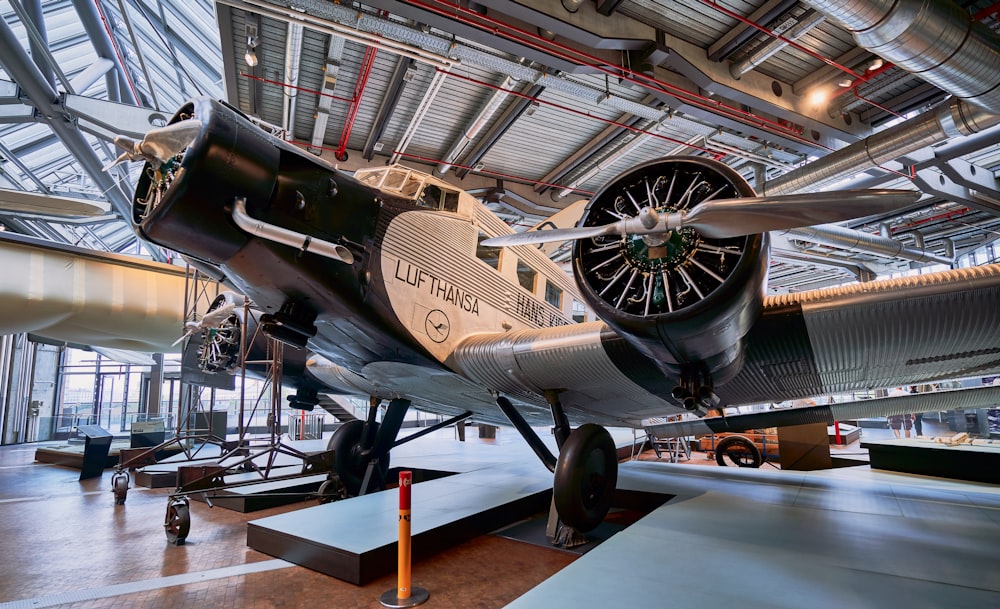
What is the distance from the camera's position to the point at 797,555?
3.57 metres

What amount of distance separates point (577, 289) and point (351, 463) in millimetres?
4716

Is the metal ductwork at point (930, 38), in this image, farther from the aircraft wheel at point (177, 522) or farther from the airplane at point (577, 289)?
the aircraft wheel at point (177, 522)

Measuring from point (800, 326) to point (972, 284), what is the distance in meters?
0.95

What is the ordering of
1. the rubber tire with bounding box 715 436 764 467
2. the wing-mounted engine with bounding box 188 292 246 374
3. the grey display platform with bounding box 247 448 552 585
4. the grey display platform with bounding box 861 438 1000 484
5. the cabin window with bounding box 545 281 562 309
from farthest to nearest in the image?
the rubber tire with bounding box 715 436 764 467 → the cabin window with bounding box 545 281 562 309 → the wing-mounted engine with bounding box 188 292 246 374 → the grey display platform with bounding box 861 438 1000 484 → the grey display platform with bounding box 247 448 552 585

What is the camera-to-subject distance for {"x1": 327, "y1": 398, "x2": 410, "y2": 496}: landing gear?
6.88 meters

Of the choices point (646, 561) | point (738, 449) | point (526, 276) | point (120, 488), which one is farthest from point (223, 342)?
point (738, 449)

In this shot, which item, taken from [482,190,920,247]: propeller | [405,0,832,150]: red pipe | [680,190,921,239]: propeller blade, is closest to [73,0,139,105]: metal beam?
[405,0,832,150]: red pipe

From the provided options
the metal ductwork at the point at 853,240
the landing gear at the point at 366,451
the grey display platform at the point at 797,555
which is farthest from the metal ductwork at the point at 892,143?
the landing gear at the point at 366,451

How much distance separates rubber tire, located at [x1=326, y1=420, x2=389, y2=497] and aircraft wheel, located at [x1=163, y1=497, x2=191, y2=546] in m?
2.02

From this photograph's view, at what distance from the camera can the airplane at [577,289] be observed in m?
3.17

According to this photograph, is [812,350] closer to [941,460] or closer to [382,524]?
[382,524]

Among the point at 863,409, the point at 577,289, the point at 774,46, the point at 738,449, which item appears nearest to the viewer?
the point at 577,289

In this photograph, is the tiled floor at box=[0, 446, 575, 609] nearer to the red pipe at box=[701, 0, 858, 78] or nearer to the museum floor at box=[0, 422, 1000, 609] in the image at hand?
the museum floor at box=[0, 422, 1000, 609]

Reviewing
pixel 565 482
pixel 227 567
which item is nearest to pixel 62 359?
pixel 227 567
